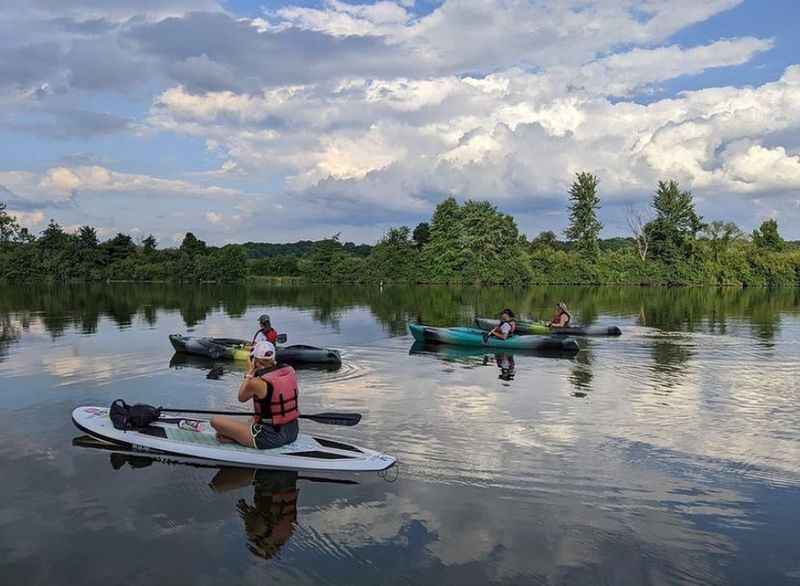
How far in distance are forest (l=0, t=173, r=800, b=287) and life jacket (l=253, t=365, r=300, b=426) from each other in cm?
7100

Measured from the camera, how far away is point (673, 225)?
8325 cm

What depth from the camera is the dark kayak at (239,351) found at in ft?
59.1

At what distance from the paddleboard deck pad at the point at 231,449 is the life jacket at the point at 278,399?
1.40 feet

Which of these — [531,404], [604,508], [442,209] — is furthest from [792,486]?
[442,209]

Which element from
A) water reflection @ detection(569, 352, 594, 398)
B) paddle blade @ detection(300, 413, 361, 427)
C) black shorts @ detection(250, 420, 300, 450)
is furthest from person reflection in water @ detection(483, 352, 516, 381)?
black shorts @ detection(250, 420, 300, 450)

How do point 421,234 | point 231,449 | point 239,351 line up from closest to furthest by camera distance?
point 231,449
point 239,351
point 421,234

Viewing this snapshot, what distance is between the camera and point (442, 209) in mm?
81188

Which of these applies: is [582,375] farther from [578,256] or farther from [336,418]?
[578,256]

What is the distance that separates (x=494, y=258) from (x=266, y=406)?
237 feet

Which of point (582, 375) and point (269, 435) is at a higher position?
point (269, 435)

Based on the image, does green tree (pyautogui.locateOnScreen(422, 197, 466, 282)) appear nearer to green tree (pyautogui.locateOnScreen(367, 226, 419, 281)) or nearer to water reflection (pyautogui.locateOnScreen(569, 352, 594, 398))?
green tree (pyautogui.locateOnScreen(367, 226, 419, 281))

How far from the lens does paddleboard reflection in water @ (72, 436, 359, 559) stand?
723cm

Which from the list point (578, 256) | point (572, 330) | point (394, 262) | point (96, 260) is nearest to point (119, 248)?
point (96, 260)

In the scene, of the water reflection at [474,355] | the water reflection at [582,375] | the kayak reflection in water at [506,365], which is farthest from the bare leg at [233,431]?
the water reflection at [474,355]
